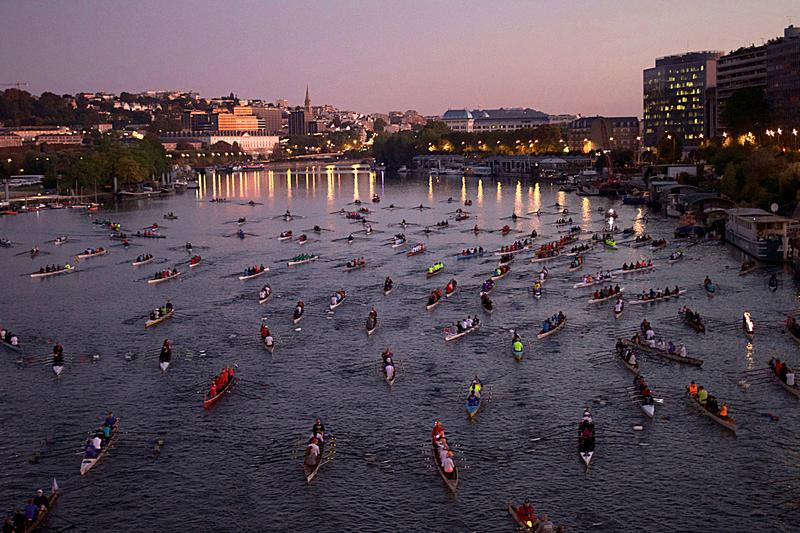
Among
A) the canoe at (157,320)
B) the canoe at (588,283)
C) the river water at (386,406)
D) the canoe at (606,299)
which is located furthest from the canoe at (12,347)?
the canoe at (588,283)

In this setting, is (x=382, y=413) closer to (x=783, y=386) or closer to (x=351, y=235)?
(x=783, y=386)

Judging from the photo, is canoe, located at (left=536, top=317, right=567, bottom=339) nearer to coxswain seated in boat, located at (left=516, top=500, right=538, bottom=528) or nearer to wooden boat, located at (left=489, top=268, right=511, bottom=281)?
wooden boat, located at (left=489, top=268, right=511, bottom=281)

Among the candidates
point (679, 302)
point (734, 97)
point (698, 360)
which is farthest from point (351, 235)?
point (734, 97)

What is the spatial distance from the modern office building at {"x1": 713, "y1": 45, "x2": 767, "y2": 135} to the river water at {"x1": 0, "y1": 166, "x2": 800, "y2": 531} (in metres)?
106

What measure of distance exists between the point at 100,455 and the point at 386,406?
1091 cm

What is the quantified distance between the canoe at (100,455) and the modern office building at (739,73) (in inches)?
5569

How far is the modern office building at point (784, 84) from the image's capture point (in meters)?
125

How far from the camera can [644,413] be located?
33.6 m

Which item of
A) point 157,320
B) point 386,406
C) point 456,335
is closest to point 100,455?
point 386,406

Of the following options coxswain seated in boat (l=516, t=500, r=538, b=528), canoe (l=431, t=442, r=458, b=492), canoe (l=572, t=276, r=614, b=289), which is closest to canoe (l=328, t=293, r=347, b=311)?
canoe (l=572, t=276, r=614, b=289)

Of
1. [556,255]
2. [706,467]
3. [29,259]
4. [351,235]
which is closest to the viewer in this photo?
[706,467]

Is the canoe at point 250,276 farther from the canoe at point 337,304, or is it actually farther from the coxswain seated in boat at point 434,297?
the coxswain seated in boat at point 434,297

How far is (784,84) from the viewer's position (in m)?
129

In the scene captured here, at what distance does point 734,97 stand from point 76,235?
312ft
